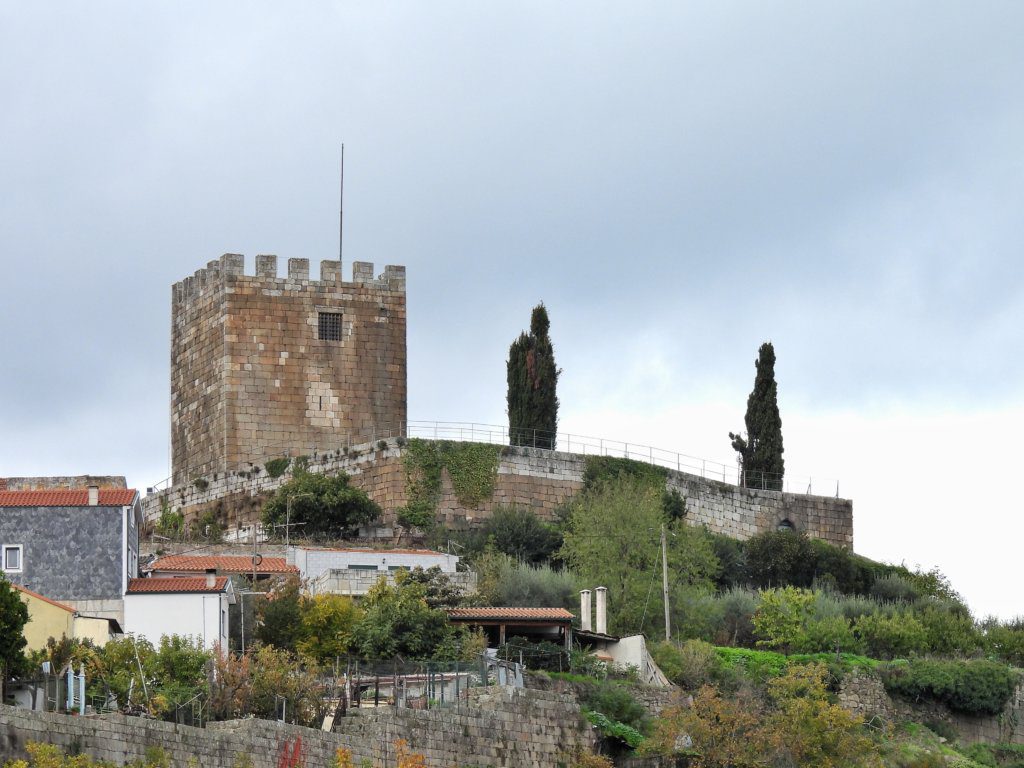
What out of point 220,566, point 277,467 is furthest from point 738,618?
point 277,467

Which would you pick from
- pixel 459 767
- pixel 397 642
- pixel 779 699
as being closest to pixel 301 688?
pixel 459 767

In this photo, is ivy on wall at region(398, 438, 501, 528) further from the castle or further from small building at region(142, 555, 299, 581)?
small building at region(142, 555, 299, 581)

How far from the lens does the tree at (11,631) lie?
35000mm

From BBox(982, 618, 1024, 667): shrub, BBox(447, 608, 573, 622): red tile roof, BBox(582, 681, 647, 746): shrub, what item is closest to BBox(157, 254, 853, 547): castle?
BBox(982, 618, 1024, 667): shrub

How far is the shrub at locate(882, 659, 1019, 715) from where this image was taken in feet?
179

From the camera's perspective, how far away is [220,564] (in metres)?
52.1

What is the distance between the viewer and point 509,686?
146 ft

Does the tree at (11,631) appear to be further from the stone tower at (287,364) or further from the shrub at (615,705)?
the stone tower at (287,364)

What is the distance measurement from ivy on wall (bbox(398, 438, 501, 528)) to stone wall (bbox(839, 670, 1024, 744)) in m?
14.4

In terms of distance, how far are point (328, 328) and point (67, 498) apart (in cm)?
2460

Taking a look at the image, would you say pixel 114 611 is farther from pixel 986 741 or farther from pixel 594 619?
pixel 986 741

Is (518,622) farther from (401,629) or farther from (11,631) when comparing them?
(11,631)

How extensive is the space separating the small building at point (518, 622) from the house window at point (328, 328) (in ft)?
64.7

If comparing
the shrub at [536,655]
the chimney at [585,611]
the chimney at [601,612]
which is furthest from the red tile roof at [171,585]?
the chimney at [601,612]
